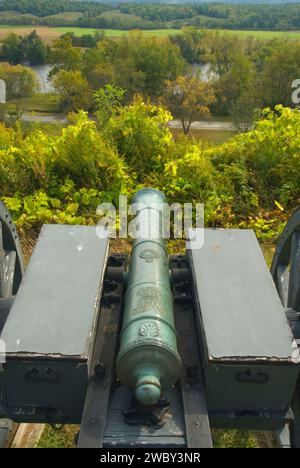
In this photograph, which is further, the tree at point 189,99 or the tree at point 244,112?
the tree at point 189,99

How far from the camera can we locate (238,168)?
6.88 meters

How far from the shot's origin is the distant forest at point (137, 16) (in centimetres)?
7288

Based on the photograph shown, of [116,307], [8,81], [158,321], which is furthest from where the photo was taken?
[8,81]

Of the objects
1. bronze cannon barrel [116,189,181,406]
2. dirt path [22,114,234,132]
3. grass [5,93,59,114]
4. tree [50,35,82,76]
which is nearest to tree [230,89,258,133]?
dirt path [22,114,234,132]

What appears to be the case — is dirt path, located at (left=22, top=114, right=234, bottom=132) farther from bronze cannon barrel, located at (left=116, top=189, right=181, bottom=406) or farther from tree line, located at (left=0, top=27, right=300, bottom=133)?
bronze cannon barrel, located at (left=116, top=189, right=181, bottom=406)

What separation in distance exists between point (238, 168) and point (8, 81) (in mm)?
35400

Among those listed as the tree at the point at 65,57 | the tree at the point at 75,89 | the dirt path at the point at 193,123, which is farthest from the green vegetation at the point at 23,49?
the tree at the point at 75,89

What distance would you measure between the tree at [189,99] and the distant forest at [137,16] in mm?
39593

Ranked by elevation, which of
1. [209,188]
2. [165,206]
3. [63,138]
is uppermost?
[63,138]

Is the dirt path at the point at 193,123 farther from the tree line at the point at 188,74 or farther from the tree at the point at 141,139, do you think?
the tree at the point at 141,139

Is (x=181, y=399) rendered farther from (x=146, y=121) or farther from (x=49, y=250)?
(x=146, y=121)
